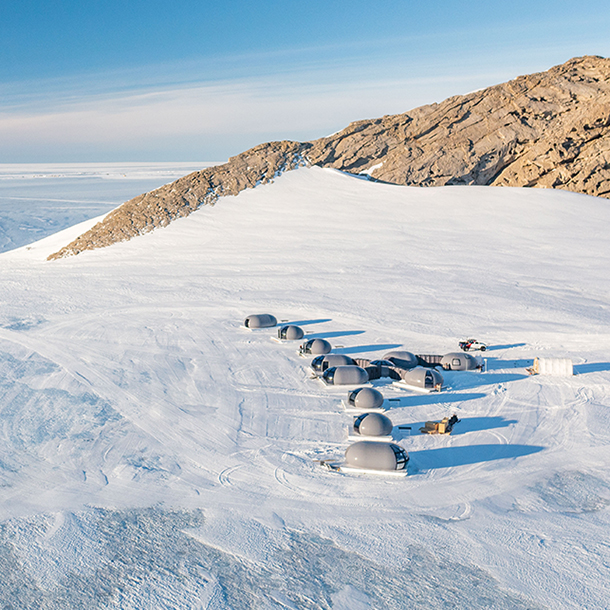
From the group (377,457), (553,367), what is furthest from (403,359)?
(377,457)

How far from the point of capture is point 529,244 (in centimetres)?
3647

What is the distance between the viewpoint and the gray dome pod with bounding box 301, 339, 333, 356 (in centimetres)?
2155

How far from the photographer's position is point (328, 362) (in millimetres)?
19609

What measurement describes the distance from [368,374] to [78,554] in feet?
36.1

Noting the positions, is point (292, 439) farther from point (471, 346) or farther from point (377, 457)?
point (471, 346)

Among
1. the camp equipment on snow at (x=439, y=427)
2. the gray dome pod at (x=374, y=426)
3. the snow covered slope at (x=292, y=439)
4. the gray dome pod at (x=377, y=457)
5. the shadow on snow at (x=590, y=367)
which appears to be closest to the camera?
the snow covered slope at (x=292, y=439)

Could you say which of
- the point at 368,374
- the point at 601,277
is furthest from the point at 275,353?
the point at 601,277

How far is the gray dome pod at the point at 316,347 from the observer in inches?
848

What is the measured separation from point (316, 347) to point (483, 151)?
108 feet

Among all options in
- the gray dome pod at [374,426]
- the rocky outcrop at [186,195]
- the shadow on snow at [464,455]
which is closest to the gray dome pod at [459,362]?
the shadow on snow at [464,455]

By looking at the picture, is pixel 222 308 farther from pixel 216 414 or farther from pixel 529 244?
pixel 529 244

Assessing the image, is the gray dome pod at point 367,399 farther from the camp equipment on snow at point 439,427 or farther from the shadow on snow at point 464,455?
the shadow on snow at point 464,455

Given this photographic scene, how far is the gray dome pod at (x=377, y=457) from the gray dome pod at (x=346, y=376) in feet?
17.0

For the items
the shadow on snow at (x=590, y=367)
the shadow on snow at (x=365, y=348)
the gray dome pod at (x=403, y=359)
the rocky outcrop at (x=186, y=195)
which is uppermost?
the rocky outcrop at (x=186, y=195)
